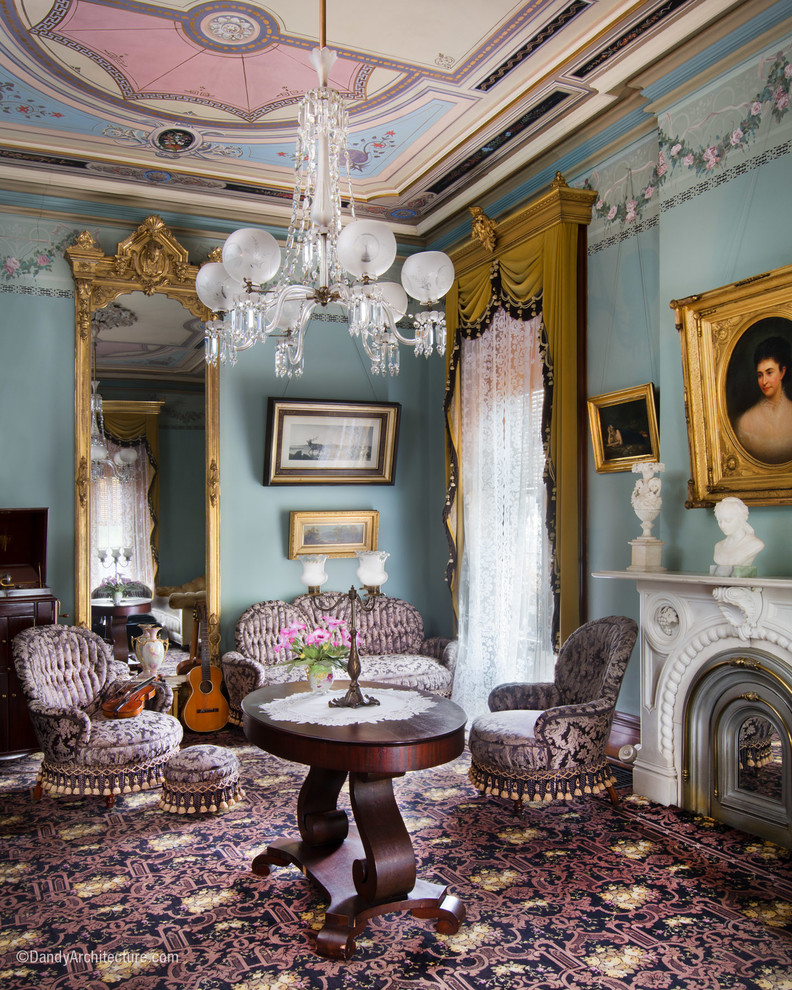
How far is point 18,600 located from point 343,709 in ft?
9.74

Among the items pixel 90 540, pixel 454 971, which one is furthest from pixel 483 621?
pixel 454 971

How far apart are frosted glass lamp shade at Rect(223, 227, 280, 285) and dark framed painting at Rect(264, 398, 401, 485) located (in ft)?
10.2

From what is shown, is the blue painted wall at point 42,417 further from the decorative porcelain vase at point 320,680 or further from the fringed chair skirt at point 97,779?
the decorative porcelain vase at point 320,680

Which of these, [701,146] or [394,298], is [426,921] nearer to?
[394,298]

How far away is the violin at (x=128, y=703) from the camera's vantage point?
4.58 m

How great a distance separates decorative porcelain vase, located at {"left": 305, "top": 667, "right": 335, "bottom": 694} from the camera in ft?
12.0

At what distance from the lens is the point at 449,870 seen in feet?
11.4

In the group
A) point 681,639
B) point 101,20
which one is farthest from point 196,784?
point 101,20

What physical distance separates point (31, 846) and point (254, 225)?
4991mm

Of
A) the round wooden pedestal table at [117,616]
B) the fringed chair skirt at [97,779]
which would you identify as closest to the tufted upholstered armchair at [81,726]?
the fringed chair skirt at [97,779]

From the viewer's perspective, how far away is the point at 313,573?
6.50m

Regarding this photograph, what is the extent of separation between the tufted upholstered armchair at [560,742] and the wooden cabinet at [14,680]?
3.12 meters

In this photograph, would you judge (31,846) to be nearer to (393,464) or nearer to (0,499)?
(0,499)

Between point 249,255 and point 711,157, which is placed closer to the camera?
point 249,255
